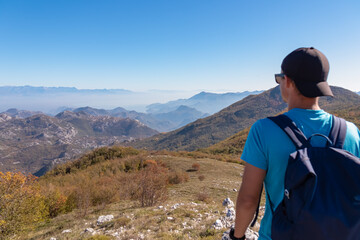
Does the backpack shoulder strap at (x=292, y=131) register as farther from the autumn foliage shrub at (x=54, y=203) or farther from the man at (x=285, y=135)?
the autumn foliage shrub at (x=54, y=203)

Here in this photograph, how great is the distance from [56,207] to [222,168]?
1482 cm

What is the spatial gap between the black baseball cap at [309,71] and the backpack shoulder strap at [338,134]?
0.25 m

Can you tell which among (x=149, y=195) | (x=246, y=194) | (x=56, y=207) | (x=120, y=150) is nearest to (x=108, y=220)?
(x=149, y=195)

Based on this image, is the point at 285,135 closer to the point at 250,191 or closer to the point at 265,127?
the point at 265,127

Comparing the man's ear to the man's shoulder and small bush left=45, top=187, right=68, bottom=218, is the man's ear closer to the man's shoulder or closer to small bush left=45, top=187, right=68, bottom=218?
the man's shoulder

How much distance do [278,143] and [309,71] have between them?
21.9 inches

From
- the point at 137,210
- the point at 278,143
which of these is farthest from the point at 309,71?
the point at 137,210

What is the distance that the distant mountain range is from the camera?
98.2 metres

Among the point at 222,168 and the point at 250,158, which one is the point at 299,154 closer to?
the point at 250,158

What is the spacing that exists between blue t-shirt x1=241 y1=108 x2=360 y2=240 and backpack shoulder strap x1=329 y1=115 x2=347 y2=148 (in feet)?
0.10

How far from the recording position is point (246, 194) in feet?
4.52

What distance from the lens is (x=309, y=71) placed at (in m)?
1.30

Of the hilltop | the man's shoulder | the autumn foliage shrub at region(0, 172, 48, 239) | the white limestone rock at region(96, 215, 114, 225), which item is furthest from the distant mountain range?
the man's shoulder

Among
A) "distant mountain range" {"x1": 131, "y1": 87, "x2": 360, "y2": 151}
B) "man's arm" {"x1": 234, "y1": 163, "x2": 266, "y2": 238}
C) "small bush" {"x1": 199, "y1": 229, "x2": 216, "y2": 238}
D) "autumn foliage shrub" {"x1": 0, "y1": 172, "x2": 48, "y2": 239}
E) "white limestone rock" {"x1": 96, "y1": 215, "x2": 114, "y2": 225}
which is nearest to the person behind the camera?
"man's arm" {"x1": 234, "y1": 163, "x2": 266, "y2": 238}
